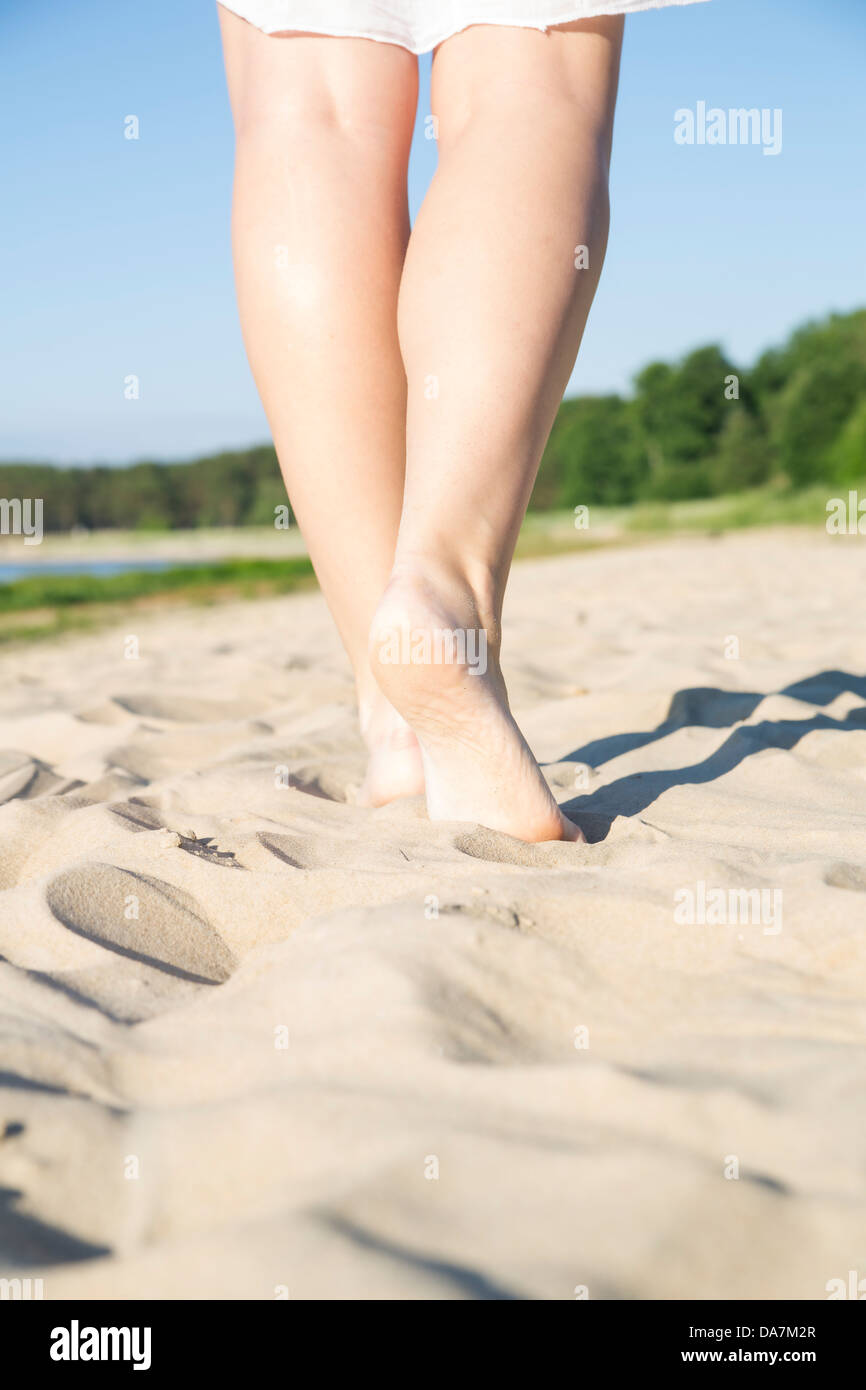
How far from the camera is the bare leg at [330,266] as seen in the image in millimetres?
1350

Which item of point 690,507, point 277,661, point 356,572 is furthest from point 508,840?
point 690,507

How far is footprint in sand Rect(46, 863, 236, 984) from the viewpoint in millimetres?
1057

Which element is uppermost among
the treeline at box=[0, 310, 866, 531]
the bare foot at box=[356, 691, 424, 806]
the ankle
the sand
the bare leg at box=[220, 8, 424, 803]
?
the treeline at box=[0, 310, 866, 531]

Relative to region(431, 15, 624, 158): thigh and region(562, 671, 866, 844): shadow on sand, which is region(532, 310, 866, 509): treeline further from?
region(431, 15, 624, 158): thigh

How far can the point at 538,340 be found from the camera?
120 cm

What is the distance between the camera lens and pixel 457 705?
121 cm

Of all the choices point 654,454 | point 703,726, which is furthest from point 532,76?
point 654,454

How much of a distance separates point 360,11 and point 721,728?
122cm

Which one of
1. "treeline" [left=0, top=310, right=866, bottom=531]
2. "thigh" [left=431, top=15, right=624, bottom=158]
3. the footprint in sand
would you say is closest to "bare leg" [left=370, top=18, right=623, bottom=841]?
"thigh" [left=431, top=15, right=624, bottom=158]

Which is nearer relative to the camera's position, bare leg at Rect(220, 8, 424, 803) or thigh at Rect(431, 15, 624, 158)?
thigh at Rect(431, 15, 624, 158)

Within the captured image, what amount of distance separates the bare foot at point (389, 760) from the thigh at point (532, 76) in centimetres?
72

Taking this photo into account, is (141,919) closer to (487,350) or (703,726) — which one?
Answer: (487,350)

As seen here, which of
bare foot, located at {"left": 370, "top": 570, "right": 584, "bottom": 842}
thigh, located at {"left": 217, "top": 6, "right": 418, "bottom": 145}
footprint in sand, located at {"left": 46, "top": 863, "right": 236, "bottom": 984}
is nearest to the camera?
footprint in sand, located at {"left": 46, "top": 863, "right": 236, "bottom": 984}

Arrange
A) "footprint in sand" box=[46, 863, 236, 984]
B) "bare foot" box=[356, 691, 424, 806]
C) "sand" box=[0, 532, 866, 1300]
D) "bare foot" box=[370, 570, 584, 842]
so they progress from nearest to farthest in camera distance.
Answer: "sand" box=[0, 532, 866, 1300]
"footprint in sand" box=[46, 863, 236, 984]
"bare foot" box=[370, 570, 584, 842]
"bare foot" box=[356, 691, 424, 806]
